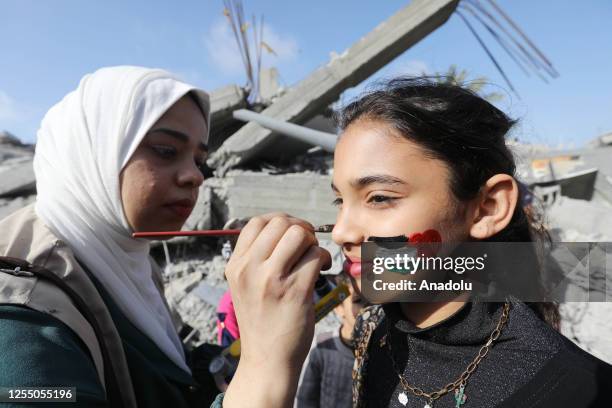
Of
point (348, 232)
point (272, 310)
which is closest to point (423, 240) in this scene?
point (348, 232)

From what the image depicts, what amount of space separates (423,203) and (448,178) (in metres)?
0.12

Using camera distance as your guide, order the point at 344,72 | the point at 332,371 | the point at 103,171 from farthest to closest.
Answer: the point at 344,72 < the point at 332,371 < the point at 103,171

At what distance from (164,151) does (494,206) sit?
4.14 ft

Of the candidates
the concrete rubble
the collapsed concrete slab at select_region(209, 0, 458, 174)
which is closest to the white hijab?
the concrete rubble

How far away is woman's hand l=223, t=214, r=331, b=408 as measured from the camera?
0.79 meters

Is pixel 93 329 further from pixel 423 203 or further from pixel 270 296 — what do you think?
pixel 423 203

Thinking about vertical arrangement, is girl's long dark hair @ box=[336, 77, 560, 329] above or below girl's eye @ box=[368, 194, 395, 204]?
above

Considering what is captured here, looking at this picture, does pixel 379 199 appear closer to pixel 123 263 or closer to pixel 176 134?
pixel 176 134

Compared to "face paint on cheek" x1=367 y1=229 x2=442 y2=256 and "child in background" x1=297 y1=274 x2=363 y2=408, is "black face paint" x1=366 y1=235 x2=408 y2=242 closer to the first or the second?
"face paint on cheek" x1=367 y1=229 x2=442 y2=256

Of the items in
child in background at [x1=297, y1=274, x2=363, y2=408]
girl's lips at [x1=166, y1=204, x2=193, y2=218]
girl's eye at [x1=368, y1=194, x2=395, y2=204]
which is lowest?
child in background at [x1=297, y1=274, x2=363, y2=408]

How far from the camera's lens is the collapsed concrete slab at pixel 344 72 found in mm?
5309

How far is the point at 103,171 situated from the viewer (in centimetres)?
139

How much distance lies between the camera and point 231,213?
17.0 feet

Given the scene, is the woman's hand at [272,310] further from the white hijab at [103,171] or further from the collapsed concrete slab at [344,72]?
the collapsed concrete slab at [344,72]
